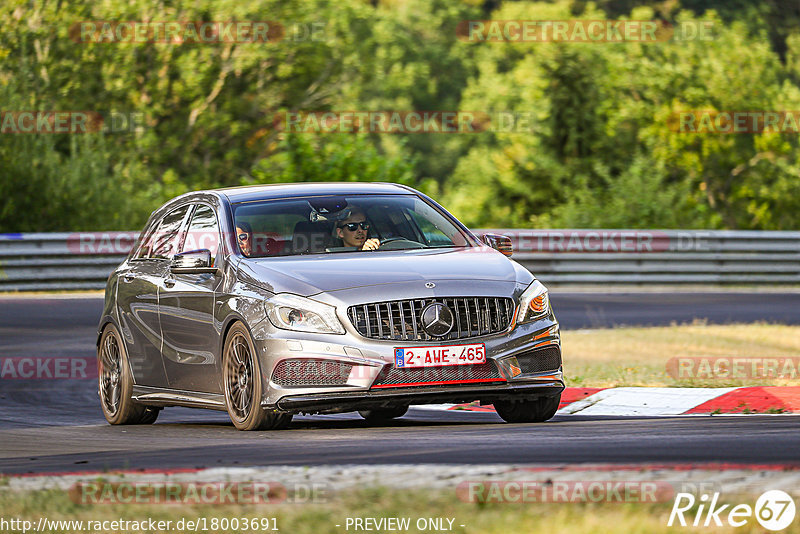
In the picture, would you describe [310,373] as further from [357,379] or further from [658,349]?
[658,349]

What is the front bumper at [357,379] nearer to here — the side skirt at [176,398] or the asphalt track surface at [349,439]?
the asphalt track surface at [349,439]

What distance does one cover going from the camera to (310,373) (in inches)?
373

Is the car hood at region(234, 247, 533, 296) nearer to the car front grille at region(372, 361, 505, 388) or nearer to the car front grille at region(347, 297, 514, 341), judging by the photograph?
the car front grille at region(347, 297, 514, 341)

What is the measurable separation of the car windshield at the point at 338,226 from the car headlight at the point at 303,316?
30.9 inches

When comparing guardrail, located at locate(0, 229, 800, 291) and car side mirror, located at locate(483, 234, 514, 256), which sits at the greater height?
car side mirror, located at locate(483, 234, 514, 256)

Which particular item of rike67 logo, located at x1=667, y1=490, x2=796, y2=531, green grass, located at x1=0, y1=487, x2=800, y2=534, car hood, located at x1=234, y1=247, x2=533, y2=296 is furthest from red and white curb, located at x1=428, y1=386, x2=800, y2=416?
green grass, located at x1=0, y1=487, x2=800, y2=534

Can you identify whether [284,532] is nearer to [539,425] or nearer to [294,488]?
[294,488]

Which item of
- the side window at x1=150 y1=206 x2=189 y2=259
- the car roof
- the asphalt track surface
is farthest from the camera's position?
the side window at x1=150 y1=206 x2=189 y2=259

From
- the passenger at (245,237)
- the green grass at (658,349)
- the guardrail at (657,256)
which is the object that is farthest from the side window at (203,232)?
the guardrail at (657,256)

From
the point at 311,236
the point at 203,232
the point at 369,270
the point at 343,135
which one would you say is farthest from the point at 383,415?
the point at 343,135

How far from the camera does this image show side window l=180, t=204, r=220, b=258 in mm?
10703

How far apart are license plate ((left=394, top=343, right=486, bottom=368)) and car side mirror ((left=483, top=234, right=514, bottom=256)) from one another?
4.60 feet

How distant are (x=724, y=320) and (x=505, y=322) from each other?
33.6 feet

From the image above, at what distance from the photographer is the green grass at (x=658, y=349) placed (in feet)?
44.0
